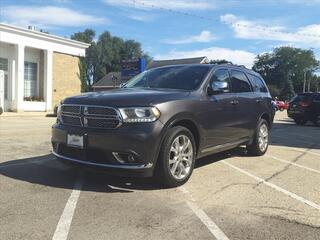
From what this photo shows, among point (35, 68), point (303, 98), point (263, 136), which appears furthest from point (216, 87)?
point (35, 68)

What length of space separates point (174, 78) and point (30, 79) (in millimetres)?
27021

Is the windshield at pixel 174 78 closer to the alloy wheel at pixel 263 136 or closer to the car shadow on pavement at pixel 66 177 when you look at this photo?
the car shadow on pavement at pixel 66 177

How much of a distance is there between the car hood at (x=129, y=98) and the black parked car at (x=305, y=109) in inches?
705

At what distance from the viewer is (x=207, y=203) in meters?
5.94

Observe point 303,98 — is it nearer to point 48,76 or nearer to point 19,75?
point 48,76

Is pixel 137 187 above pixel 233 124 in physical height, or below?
below

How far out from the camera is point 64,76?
35.2 metres

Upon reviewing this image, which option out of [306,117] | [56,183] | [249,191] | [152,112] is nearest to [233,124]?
[249,191]

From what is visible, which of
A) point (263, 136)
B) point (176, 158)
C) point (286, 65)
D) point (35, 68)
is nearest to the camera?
point (176, 158)

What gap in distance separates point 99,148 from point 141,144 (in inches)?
22.1

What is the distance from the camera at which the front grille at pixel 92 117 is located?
6.22 metres

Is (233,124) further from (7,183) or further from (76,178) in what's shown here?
(7,183)

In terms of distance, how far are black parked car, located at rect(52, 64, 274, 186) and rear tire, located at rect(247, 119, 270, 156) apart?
1306 mm

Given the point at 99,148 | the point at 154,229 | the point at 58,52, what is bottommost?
the point at 154,229
